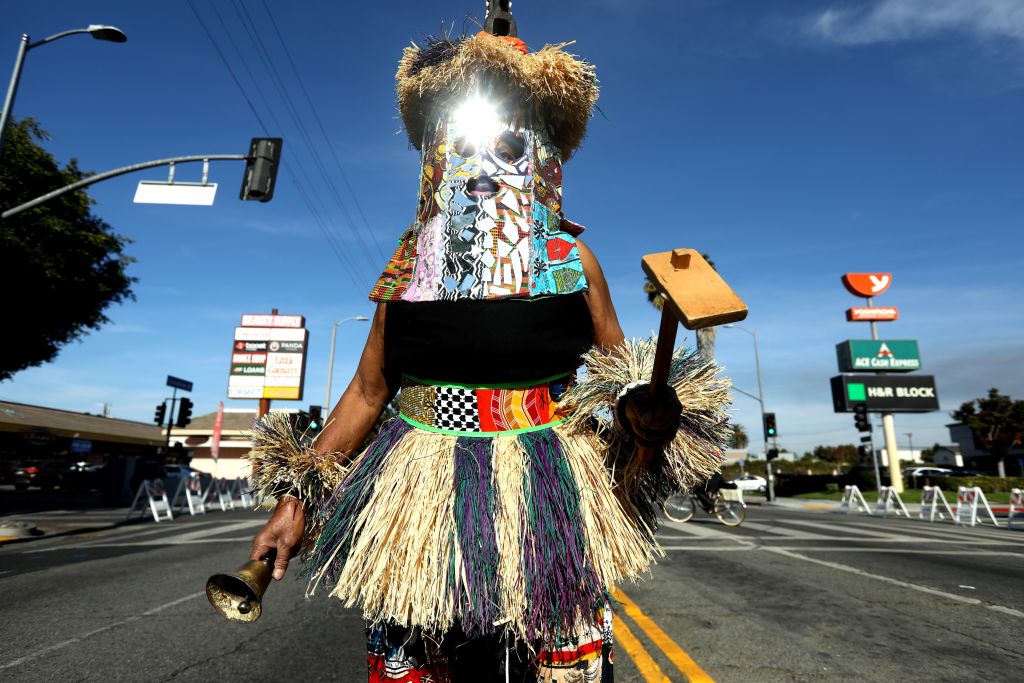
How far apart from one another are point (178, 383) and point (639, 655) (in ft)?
84.7

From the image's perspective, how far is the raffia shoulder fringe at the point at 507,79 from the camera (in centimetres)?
153

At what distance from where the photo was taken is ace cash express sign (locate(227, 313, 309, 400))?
107 ft

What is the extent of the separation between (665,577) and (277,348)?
3078 cm

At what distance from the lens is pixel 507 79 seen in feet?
5.06

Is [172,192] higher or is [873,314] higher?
[873,314]

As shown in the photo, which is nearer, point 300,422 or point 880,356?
point 300,422

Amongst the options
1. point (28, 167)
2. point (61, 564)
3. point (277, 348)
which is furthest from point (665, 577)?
point (277, 348)

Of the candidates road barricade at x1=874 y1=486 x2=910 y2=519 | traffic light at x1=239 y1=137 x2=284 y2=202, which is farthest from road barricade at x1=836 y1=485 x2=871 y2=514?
traffic light at x1=239 y1=137 x2=284 y2=202

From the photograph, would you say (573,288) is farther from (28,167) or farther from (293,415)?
(28,167)

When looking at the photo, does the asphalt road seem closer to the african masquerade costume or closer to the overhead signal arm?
the african masquerade costume

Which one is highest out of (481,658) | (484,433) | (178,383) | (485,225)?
(178,383)

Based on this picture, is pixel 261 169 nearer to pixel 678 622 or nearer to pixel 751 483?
pixel 678 622

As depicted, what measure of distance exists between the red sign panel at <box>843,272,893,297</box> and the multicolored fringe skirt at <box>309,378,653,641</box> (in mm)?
45340

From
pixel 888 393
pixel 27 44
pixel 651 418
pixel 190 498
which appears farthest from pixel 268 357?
pixel 888 393
